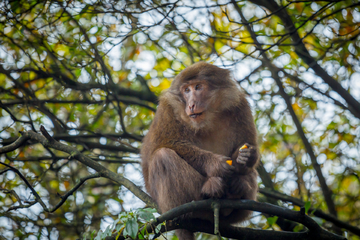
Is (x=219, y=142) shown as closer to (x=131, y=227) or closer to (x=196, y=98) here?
(x=196, y=98)

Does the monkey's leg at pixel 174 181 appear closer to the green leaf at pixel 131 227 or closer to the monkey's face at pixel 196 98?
the monkey's face at pixel 196 98

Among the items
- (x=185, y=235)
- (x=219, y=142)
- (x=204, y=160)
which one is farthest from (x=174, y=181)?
(x=219, y=142)

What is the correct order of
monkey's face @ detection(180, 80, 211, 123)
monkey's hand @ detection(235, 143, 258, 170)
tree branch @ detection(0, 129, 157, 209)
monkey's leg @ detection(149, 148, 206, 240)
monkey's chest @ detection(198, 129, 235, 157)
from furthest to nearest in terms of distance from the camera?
1. monkey's chest @ detection(198, 129, 235, 157)
2. monkey's face @ detection(180, 80, 211, 123)
3. monkey's leg @ detection(149, 148, 206, 240)
4. monkey's hand @ detection(235, 143, 258, 170)
5. tree branch @ detection(0, 129, 157, 209)

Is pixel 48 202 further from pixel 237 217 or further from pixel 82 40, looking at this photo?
pixel 237 217

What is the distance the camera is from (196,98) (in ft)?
14.5

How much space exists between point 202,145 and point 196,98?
0.67 meters

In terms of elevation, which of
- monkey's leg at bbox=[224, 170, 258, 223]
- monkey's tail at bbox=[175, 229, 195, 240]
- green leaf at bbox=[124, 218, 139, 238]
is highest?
monkey's leg at bbox=[224, 170, 258, 223]

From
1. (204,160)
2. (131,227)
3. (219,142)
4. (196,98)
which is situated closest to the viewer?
(131,227)

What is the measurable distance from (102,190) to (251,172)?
388 centimetres

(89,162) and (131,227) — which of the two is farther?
(89,162)

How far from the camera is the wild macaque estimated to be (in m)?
3.91

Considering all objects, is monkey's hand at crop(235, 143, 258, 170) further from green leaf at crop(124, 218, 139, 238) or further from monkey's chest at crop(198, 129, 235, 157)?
green leaf at crop(124, 218, 139, 238)

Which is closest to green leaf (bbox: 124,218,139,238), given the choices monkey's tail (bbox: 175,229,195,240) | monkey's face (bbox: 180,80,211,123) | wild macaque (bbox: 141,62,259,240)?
wild macaque (bbox: 141,62,259,240)

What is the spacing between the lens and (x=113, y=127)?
22.7 feet
